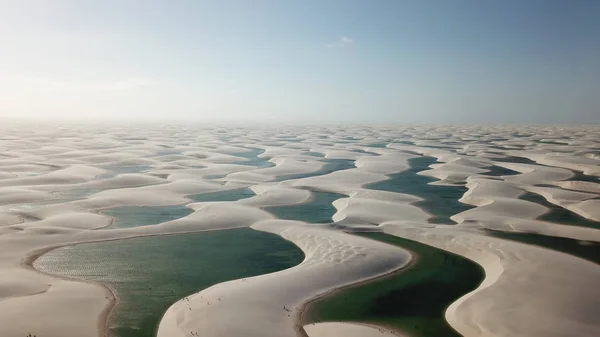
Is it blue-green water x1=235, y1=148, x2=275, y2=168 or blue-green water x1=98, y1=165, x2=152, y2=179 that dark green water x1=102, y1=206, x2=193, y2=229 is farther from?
blue-green water x1=235, y1=148, x2=275, y2=168

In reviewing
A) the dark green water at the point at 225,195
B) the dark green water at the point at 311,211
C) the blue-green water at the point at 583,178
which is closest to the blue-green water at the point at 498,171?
the blue-green water at the point at 583,178

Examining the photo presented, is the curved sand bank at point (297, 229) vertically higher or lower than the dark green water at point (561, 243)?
higher

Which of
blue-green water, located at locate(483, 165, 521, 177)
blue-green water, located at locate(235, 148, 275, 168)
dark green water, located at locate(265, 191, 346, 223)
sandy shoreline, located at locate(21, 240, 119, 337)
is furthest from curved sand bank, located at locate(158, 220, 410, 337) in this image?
blue-green water, located at locate(235, 148, 275, 168)

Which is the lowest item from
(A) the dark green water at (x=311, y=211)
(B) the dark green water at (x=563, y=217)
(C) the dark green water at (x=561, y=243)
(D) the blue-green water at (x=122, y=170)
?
→ (B) the dark green water at (x=563, y=217)

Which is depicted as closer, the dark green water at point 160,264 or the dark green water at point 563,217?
the dark green water at point 160,264

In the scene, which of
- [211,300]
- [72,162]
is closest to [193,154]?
[72,162]

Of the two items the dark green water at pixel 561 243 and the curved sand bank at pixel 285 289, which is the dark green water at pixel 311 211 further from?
the dark green water at pixel 561 243
